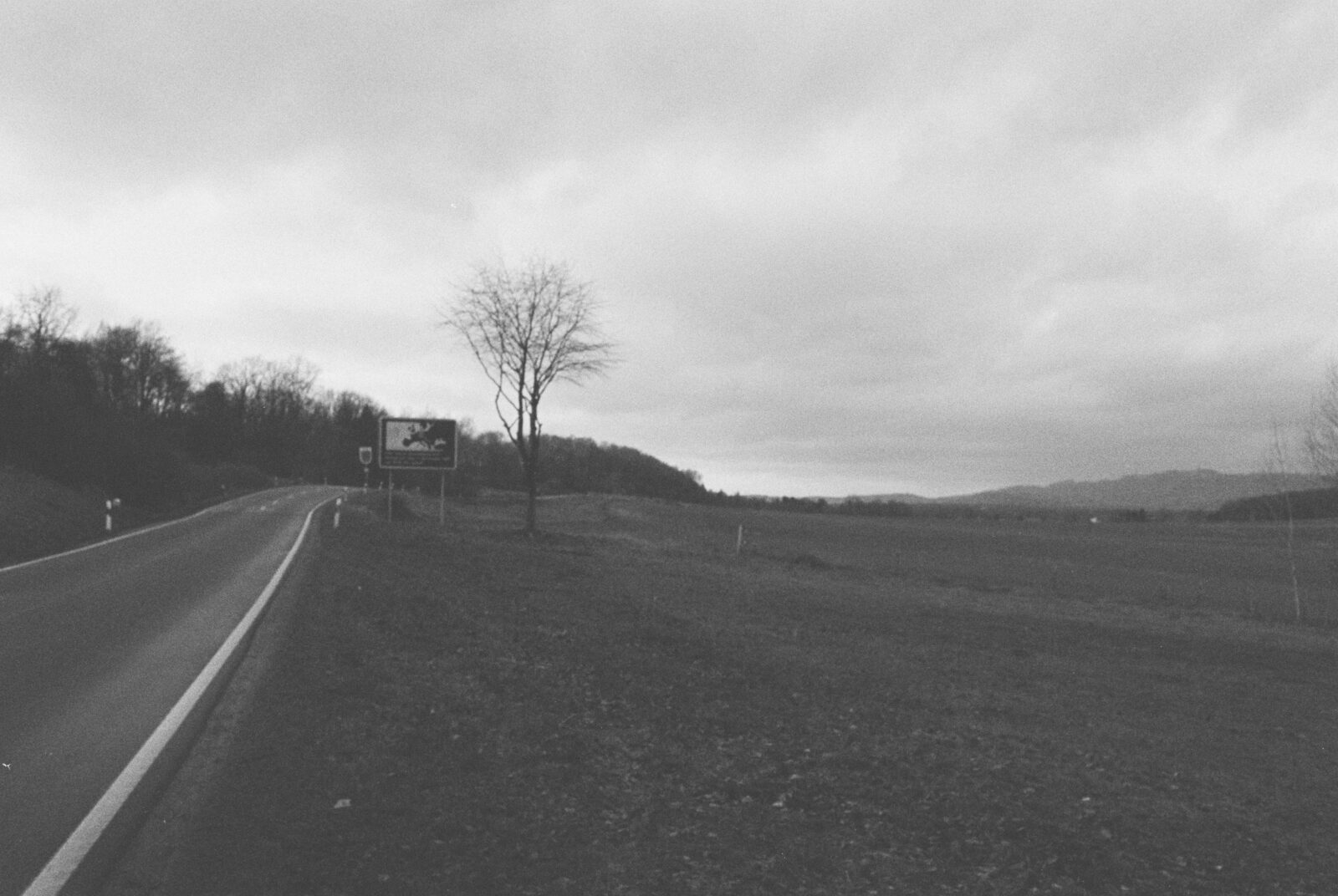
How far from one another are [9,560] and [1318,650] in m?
26.4

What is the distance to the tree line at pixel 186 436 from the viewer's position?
44.8 m

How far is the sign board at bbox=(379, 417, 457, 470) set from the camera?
4006 cm

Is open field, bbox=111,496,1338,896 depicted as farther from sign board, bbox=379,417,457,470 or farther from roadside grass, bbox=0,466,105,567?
sign board, bbox=379,417,457,470

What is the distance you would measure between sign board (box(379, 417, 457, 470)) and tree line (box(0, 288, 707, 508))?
1352cm

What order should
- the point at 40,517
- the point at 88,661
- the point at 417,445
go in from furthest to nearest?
1. the point at 417,445
2. the point at 40,517
3. the point at 88,661

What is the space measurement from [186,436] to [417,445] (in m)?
73.9

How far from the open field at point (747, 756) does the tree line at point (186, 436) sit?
105 feet

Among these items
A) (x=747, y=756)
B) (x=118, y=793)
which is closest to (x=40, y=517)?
(x=118, y=793)

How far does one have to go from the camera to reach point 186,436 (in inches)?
4075

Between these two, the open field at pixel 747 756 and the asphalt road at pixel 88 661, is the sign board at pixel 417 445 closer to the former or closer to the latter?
the asphalt road at pixel 88 661

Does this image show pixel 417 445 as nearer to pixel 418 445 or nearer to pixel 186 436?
pixel 418 445

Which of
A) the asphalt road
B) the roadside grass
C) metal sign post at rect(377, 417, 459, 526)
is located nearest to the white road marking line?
the asphalt road

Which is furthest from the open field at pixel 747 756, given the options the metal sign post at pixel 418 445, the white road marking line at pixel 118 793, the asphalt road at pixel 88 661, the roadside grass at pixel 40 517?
the metal sign post at pixel 418 445

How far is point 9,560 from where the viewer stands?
21.9m
